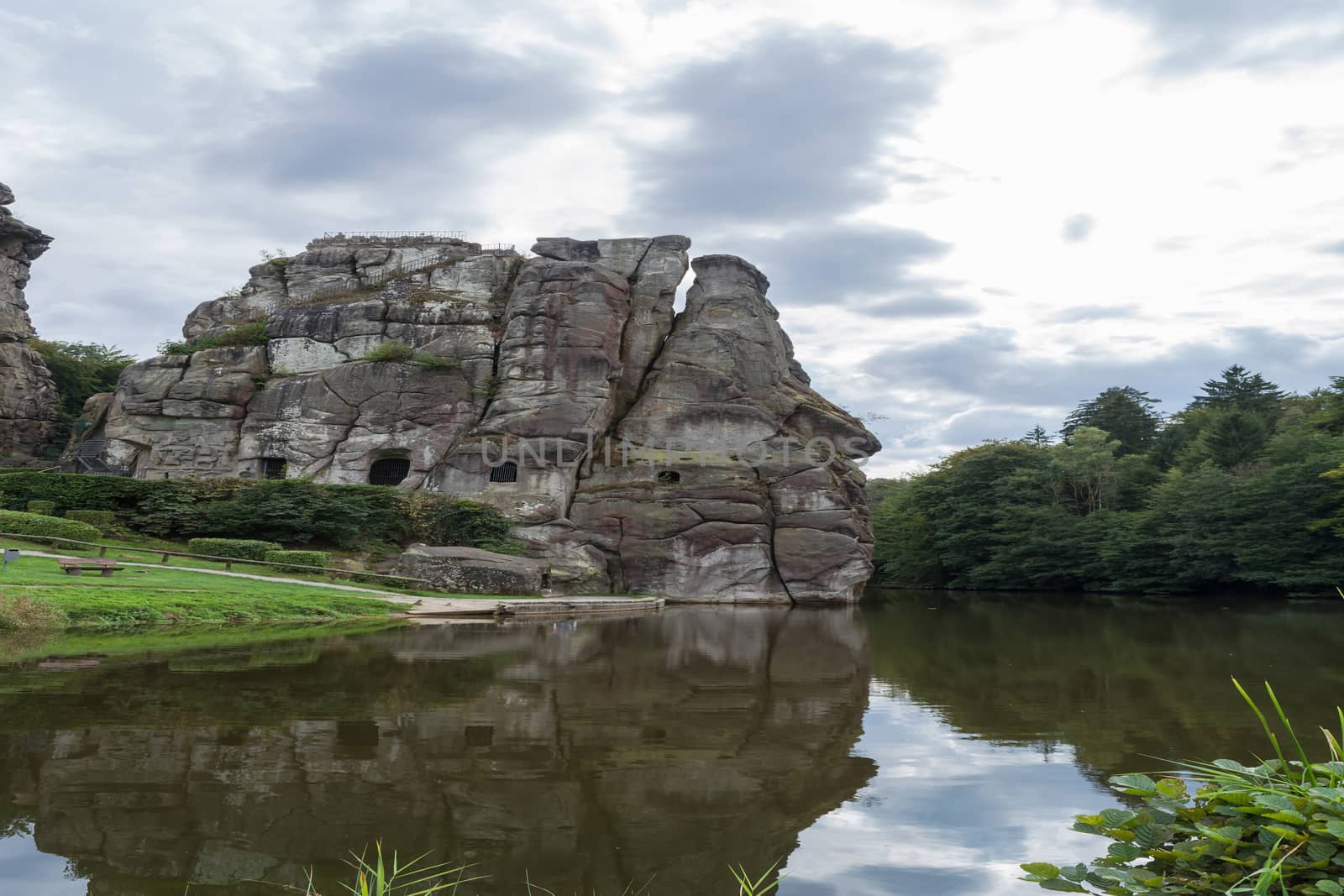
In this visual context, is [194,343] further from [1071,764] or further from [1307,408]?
[1307,408]

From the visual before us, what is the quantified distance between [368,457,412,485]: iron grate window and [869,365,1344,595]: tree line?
3178 centimetres

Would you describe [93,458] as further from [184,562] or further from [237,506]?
[184,562]

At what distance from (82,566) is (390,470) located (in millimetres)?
20839

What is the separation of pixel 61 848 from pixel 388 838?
5.88ft

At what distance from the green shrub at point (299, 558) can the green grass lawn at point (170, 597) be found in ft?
12.3

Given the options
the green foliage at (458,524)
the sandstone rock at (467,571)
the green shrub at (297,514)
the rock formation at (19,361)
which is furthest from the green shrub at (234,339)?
the sandstone rock at (467,571)

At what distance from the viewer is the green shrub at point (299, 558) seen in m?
24.6

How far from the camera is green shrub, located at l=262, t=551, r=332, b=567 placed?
968 inches

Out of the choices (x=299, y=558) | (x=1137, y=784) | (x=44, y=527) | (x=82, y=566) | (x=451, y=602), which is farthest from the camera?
(x=299, y=558)

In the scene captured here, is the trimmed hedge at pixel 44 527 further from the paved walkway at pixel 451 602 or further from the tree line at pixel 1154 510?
the tree line at pixel 1154 510

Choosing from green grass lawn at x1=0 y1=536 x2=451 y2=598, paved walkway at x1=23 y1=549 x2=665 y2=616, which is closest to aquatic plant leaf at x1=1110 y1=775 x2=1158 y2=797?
paved walkway at x1=23 y1=549 x2=665 y2=616

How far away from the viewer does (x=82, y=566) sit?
17.4 meters

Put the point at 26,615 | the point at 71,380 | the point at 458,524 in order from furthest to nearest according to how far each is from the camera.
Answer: the point at 71,380 → the point at 458,524 → the point at 26,615

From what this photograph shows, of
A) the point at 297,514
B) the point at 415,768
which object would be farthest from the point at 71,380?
the point at 415,768
